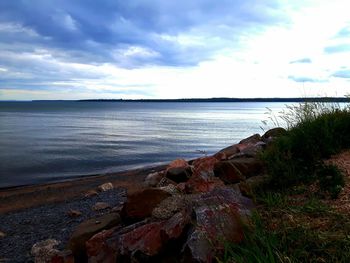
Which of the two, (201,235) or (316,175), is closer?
(201,235)

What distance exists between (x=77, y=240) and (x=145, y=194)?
4.25 feet

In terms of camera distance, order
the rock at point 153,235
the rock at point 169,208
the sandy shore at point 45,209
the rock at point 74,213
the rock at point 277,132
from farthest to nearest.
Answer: the rock at point 74,213 → the sandy shore at point 45,209 → the rock at point 277,132 → the rock at point 169,208 → the rock at point 153,235

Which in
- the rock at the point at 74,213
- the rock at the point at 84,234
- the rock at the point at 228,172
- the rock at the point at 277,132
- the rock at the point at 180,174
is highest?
the rock at the point at 277,132

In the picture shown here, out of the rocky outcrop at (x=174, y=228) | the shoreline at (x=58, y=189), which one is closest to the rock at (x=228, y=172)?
the rocky outcrop at (x=174, y=228)

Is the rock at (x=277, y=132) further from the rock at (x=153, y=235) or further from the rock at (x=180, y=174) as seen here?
the rock at (x=153, y=235)

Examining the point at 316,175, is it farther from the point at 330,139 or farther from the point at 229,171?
the point at 229,171

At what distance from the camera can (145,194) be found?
19.2 ft

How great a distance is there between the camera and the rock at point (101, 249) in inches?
191

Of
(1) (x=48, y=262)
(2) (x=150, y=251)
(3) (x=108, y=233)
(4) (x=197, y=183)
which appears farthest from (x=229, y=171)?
(1) (x=48, y=262)

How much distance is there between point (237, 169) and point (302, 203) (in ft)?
6.24

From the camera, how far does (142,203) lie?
5777 millimetres

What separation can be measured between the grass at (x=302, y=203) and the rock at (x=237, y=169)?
1.52 feet

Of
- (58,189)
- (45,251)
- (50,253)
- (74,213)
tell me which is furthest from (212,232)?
(58,189)

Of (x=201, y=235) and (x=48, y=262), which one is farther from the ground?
(x=201, y=235)
